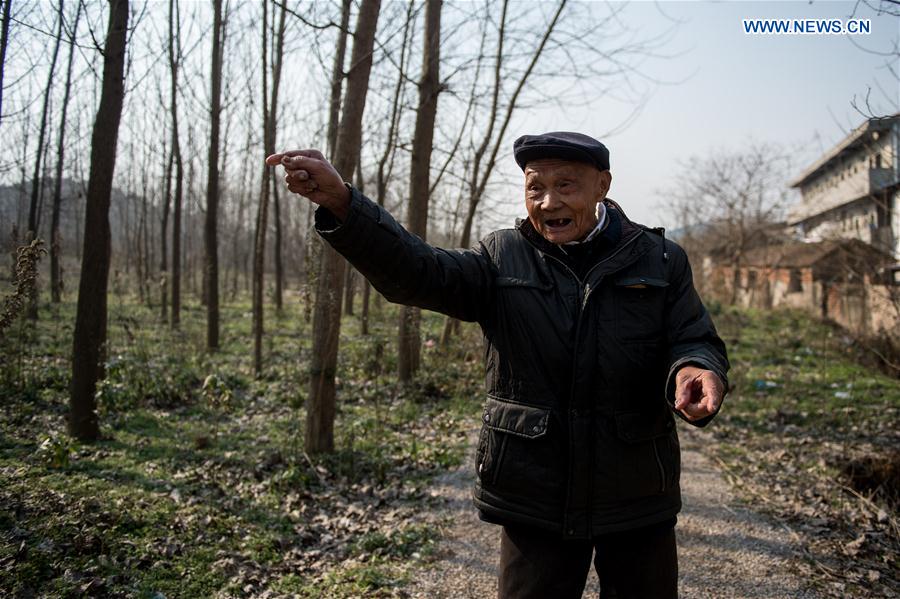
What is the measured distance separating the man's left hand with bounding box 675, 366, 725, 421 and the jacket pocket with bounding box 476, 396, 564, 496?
17.2 inches

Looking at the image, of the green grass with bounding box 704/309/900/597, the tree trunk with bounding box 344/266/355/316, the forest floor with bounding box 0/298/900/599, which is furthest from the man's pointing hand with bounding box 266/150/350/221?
the tree trunk with bounding box 344/266/355/316

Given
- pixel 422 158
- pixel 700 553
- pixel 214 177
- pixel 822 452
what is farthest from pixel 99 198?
pixel 822 452

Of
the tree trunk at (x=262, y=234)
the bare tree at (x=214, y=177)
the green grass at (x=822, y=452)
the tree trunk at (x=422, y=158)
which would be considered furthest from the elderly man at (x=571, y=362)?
the bare tree at (x=214, y=177)

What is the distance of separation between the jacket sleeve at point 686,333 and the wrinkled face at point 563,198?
34 cm

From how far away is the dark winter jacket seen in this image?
78.9 inches

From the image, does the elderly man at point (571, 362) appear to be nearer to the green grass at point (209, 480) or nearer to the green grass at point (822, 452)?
the green grass at point (209, 480)

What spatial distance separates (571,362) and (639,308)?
1.00 feet

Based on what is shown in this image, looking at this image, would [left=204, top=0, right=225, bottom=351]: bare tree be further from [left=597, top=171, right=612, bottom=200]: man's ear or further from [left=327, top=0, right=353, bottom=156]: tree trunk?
[left=597, top=171, right=612, bottom=200]: man's ear

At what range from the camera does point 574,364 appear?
2037 mm

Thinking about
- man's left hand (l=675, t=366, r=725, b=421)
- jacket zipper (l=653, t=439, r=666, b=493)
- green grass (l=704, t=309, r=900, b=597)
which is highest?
man's left hand (l=675, t=366, r=725, b=421)

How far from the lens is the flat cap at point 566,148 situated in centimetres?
215

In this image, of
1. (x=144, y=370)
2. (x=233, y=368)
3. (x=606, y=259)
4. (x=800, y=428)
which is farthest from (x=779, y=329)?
(x=606, y=259)

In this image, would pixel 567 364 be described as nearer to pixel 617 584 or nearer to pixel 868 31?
pixel 617 584

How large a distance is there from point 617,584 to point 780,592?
2.58m
